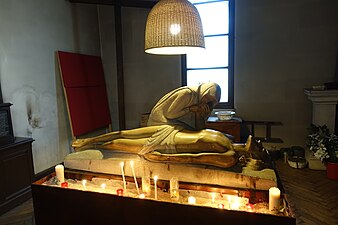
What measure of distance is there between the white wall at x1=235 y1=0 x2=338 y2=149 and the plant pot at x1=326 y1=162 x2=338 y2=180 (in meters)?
0.77

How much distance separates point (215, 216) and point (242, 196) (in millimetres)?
Answer: 314

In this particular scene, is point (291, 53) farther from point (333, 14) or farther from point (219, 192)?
point (219, 192)

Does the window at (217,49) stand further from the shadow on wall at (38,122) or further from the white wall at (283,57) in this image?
the shadow on wall at (38,122)

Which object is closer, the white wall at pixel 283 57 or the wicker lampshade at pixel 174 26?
the wicker lampshade at pixel 174 26

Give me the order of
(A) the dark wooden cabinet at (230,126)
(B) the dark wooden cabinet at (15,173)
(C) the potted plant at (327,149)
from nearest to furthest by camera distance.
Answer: (B) the dark wooden cabinet at (15,173)
(C) the potted plant at (327,149)
(A) the dark wooden cabinet at (230,126)

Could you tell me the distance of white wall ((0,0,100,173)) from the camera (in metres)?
2.79

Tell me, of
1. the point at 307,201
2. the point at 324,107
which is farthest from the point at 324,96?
the point at 307,201

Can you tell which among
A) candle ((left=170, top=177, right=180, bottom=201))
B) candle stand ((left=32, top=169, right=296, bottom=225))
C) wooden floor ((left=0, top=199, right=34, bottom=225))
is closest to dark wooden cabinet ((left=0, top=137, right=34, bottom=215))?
wooden floor ((left=0, top=199, right=34, bottom=225))

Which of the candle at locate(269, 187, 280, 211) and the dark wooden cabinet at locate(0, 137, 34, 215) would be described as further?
the dark wooden cabinet at locate(0, 137, 34, 215)

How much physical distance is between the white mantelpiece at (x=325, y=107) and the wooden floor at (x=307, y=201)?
653 millimetres

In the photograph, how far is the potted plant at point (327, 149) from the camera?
290cm

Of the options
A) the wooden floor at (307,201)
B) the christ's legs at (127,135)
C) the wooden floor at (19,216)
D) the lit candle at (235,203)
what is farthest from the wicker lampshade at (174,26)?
the wooden floor at (19,216)

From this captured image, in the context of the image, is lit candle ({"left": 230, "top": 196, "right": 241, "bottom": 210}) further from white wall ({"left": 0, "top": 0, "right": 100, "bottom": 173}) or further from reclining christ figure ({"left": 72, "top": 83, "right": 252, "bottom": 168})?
white wall ({"left": 0, "top": 0, "right": 100, "bottom": 173})

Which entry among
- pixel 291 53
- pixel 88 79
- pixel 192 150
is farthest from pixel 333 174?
pixel 88 79
